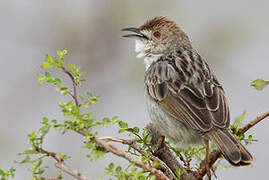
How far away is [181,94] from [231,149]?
119 centimetres

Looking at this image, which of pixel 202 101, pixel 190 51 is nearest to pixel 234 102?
pixel 190 51

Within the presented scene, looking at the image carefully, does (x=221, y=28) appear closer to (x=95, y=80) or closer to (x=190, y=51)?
(x=190, y=51)

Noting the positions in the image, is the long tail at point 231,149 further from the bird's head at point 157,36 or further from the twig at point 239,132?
the bird's head at point 157,36

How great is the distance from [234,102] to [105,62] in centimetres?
241

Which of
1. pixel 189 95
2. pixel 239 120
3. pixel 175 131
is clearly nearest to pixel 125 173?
pixel 239 120

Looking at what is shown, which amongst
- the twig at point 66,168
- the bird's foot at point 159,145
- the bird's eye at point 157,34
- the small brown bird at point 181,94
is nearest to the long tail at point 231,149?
the small brown bird at point 181,94

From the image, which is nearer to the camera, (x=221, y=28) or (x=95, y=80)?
(x=95, y=80)

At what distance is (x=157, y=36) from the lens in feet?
18.2

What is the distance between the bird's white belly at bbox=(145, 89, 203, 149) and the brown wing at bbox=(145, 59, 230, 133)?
0.06m

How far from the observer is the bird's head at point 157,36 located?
5.46 meters

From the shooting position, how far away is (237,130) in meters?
3.21

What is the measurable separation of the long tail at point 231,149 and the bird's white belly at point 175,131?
290 millimetres

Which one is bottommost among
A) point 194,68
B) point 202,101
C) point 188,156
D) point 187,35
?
point 188,156

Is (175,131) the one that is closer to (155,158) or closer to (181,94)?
(181,94)
